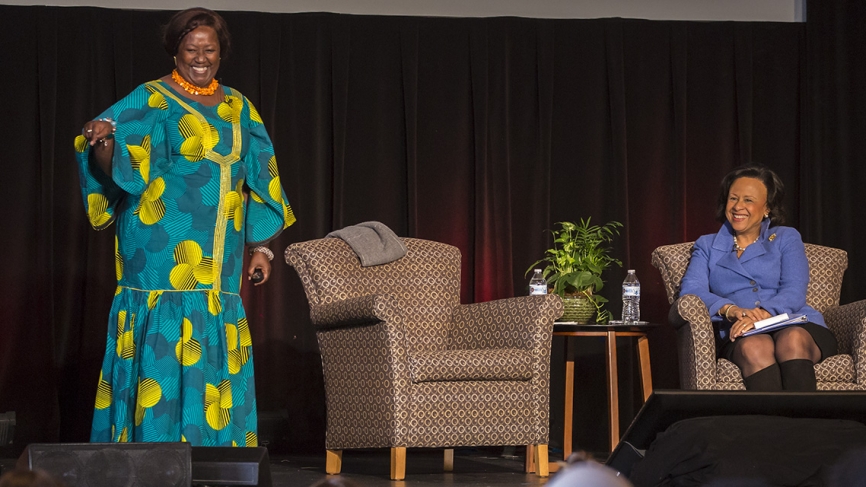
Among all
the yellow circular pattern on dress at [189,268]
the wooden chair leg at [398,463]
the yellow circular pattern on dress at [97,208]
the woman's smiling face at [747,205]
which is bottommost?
the wooden chair leg at [398,463]

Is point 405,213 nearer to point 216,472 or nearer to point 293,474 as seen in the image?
point 293,474

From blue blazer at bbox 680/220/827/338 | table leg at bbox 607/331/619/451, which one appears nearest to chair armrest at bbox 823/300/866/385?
blue blazer at bbox 680/220/827/338

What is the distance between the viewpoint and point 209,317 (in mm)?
2760

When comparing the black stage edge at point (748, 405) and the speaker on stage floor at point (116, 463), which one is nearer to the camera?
the speaker on stage floor at point (116, 463)

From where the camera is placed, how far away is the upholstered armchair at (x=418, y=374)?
3.63m

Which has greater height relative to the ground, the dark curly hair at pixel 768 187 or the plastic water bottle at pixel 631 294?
the dark curly hair at pixel 768 187

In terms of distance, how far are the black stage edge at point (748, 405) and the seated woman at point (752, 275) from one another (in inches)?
69.9

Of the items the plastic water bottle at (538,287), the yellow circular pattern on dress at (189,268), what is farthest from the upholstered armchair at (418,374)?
the yellow circular pattern on dress at (189,268)

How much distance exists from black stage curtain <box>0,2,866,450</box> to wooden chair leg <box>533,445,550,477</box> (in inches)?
56.2

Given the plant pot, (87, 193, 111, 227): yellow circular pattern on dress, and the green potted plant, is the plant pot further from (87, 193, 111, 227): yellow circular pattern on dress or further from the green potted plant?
(87, 193, 111, 227): yellow circular pattern on dress

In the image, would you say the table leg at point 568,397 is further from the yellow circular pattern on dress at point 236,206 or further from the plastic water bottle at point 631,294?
the yellow circular pattern on dress at point 236,206

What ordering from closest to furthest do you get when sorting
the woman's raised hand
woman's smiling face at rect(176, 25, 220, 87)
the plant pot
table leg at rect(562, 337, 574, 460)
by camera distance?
the woman's raised hand
woman's smiling face at rect(176, 25, 220, 87)
the plant pot
table leg at rect(562, 337, 574, 460)

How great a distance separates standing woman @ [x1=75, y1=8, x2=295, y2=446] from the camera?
2682 mm

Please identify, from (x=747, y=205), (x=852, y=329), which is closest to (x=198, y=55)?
(x=747, y=205)
